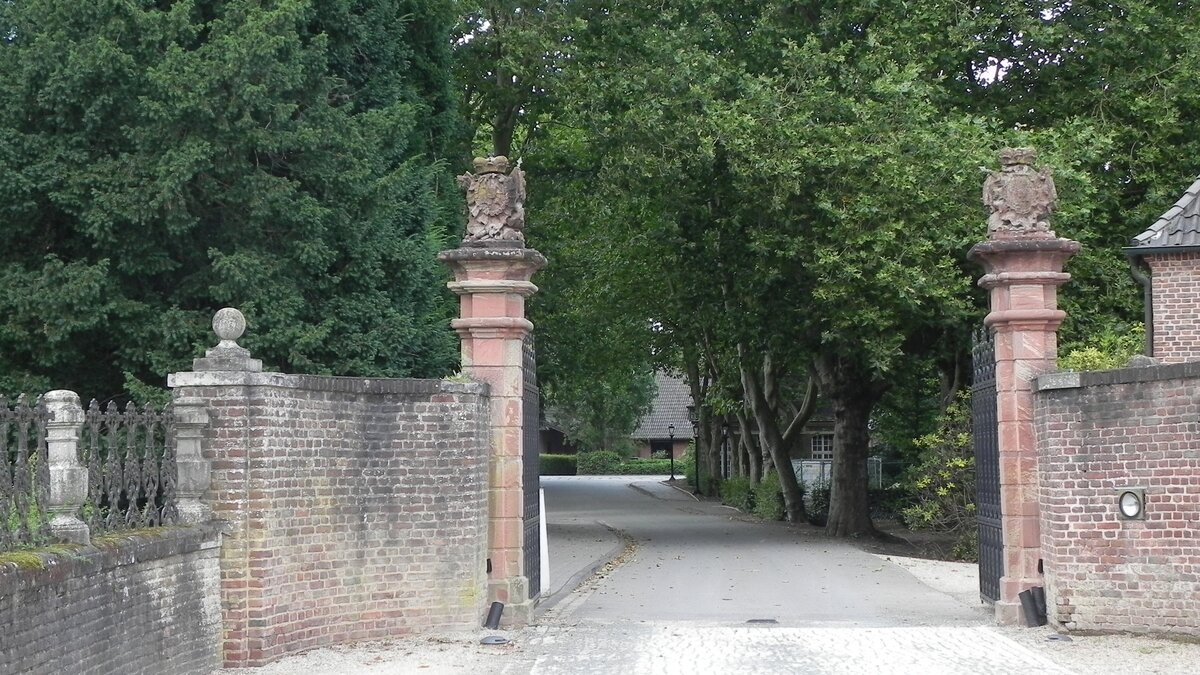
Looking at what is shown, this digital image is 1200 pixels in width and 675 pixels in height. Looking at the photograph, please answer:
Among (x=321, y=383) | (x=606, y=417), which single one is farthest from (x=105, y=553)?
(x=606, y=417)

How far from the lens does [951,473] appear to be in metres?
20.6

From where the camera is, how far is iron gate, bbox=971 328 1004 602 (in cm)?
1301

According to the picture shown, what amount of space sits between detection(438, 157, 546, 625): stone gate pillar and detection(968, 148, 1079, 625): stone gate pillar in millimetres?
4286

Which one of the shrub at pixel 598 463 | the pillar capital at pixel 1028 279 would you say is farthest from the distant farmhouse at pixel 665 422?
the pillar capital at pixel 1028 279

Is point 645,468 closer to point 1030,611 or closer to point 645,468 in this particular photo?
point 645,468

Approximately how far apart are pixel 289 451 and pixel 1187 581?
7314 millimetres

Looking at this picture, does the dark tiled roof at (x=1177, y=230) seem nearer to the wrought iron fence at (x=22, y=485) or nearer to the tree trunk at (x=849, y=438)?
Answer: the tree trunk at (x=849, y=438)

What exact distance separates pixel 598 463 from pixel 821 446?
2128 centimetres

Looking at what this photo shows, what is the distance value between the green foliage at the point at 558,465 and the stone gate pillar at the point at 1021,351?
63.3m

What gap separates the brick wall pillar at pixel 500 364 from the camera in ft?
41.8

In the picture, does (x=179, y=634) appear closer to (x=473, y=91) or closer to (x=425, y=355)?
(x=425, y=355)

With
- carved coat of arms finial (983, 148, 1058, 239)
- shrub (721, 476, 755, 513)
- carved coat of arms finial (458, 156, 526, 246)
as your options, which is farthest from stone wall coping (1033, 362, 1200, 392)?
shrub (721, 476, 755, 513)

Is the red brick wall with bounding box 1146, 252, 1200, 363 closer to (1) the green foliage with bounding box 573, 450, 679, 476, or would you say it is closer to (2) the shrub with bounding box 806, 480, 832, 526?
(2) the shrub with bounding box 806, 480, 832, 526

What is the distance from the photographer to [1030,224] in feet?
42.0
